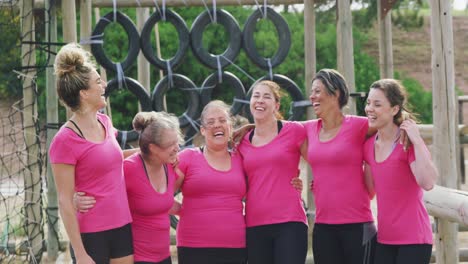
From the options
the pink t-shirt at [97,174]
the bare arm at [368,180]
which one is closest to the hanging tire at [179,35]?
the bare arm at [368,180]

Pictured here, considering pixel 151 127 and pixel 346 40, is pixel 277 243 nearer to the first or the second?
pixel 151 127

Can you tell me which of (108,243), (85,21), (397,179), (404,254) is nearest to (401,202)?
(397,179)

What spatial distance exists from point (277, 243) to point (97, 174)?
933 mm

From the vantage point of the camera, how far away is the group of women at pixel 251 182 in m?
3.34

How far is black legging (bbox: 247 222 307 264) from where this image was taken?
3721mm

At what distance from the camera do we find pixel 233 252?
12.1 feet

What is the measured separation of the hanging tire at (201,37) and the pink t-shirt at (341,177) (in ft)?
6.63

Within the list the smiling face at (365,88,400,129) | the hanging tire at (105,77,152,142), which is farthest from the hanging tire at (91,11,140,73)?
the smiling face at (365,88,400,129)

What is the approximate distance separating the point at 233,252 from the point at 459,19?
2397 cm

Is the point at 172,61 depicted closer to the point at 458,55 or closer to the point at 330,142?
the point at 330,142

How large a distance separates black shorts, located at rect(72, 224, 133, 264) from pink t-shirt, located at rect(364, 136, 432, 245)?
1.13m

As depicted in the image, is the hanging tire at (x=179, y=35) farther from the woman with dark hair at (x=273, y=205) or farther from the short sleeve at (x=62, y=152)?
the short sleeve at (x=62, y=152)

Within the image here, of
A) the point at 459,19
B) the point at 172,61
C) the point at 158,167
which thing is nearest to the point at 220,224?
the point at 158,167

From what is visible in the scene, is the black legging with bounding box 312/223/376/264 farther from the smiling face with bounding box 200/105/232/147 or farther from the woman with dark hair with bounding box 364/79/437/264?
the smiling face with bounding box 200/105/232/147
